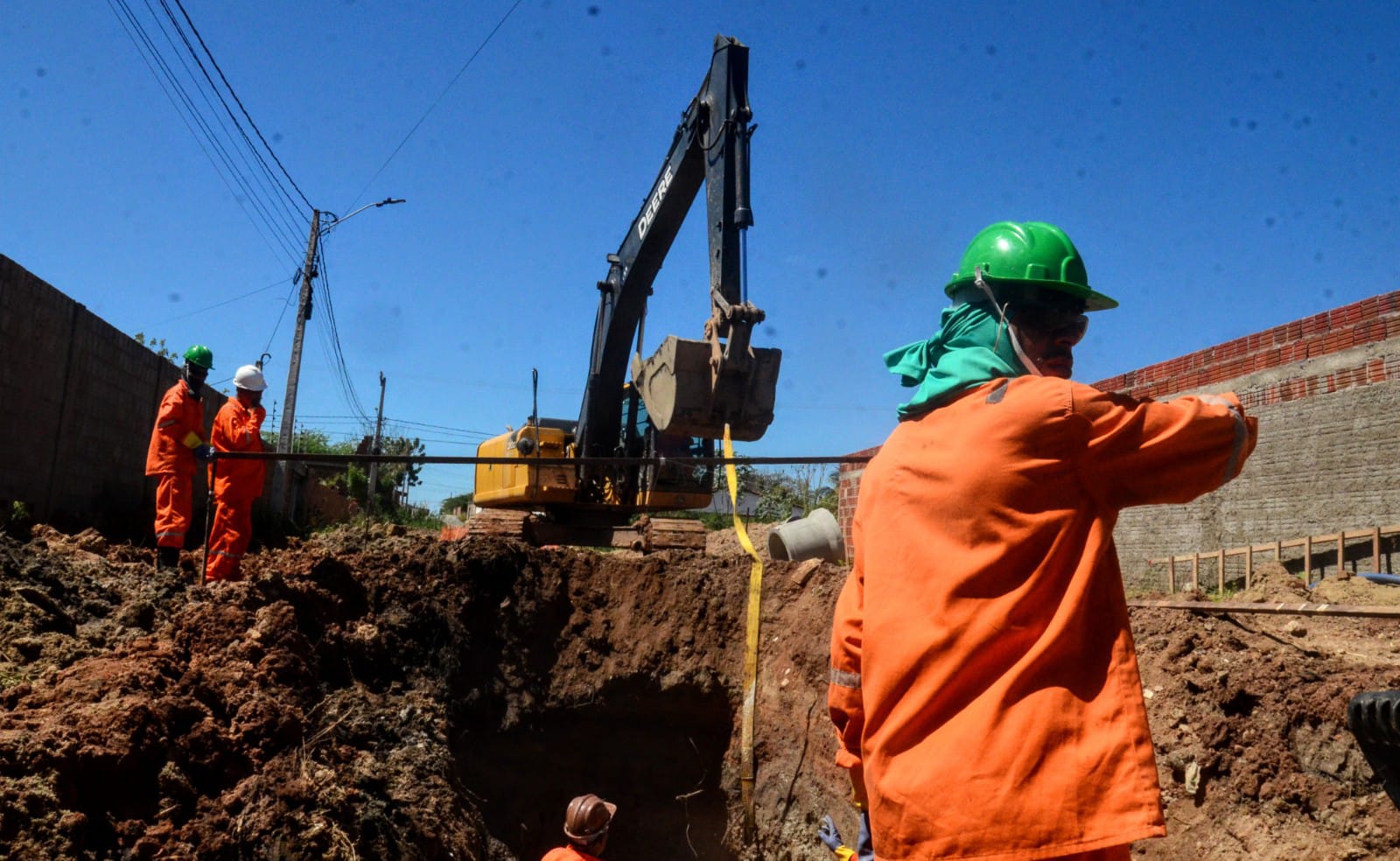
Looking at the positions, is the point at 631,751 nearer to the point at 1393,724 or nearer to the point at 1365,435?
the point at 1393,724

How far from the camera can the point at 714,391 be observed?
287 inches

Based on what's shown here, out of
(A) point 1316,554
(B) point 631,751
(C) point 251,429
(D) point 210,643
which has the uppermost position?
(C) point 251,429

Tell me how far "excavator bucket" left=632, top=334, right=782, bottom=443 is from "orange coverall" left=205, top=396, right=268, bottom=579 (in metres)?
2.94

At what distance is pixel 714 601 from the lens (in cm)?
727

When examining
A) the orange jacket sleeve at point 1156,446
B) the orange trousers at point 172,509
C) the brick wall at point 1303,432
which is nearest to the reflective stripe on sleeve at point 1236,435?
the orange jacket sleeve at point 1156,446

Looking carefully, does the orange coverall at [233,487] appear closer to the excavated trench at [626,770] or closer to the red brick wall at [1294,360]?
the excavated trench at [626,770]

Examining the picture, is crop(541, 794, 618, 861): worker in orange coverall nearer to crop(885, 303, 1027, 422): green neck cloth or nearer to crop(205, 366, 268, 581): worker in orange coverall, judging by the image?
crop(885, 303, 1027, 422): green neck cloth

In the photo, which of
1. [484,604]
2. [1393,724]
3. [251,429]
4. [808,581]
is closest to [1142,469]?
[1393,724]

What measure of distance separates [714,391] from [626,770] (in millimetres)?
2930

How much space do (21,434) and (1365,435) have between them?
11.1 metres

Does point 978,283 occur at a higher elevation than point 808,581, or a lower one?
higher

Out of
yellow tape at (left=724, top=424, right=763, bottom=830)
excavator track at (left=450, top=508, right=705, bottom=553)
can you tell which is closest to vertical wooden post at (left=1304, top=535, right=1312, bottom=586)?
yellow tape at (left=724, top=424, right=763, bottom=830)

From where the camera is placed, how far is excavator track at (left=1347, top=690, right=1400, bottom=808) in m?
2.11

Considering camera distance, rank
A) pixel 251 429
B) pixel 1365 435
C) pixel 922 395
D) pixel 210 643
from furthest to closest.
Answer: pixel 1365 435
pixel 251 429
pixel 210 643
pixel 922 395
